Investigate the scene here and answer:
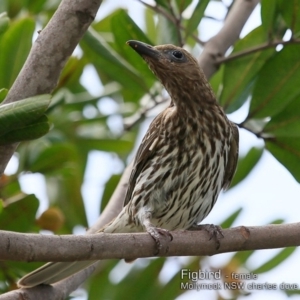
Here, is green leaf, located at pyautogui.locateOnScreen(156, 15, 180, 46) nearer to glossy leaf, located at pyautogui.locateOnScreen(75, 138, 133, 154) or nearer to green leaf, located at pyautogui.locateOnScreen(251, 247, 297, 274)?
glossy leaf, located at pyautogui.locateOnScreen(75, 138, 133, 154)

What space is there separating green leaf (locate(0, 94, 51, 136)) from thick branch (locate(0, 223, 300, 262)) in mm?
329

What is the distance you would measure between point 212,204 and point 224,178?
191mm

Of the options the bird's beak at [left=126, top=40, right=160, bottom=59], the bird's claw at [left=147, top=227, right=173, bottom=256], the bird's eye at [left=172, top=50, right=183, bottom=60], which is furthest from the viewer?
the bird's eye at [left=172, top=50, right=183, bottom=60]

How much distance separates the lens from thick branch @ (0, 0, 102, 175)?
2602mm

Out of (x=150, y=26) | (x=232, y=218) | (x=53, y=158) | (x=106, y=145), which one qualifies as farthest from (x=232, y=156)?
(x=150, y=26)

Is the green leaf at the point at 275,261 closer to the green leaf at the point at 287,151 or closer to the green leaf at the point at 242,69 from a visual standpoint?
the green leaf at the point at 287,151

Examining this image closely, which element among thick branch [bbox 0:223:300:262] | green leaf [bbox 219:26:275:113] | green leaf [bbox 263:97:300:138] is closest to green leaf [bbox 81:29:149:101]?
green leaf [bbox 219:26:275:113]

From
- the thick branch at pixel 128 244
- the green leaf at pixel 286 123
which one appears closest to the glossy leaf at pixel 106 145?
the green leaf at pixel 286 123

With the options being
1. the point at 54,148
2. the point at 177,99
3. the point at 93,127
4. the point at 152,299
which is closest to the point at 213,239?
the point at 152,299

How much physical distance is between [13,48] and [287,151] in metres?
1.49

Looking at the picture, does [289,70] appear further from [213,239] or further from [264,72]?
[213,239]

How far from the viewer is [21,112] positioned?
226cm

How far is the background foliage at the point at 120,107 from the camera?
350 centimetres

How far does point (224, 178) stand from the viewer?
417 centimetres
